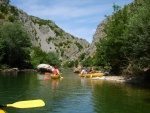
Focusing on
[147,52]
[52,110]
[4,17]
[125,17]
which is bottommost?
[52,110]

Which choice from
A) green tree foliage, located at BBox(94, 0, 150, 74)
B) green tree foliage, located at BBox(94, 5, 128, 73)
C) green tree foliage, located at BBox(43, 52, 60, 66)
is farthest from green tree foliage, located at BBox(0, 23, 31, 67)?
green tree foliage, located at BBox(94, 5, 128, 73)

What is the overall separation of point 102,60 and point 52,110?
2988 cm

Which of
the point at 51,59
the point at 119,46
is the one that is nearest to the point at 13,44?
the point at 51,59

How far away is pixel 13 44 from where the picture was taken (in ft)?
226

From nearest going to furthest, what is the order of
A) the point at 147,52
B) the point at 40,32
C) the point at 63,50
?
the point at 147,52
the point at 40,32
the point at 63,50

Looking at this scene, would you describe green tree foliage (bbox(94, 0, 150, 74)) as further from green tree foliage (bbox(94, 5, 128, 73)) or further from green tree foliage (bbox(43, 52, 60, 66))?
green tree foliage (bbox(43, 52, 60, 66))

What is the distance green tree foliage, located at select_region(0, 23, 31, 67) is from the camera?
68.2 meters

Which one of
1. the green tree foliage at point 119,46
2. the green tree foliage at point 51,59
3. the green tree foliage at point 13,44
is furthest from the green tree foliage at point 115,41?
the green tree foliage at point 51,59

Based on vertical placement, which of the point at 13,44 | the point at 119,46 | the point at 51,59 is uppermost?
the point at 13,44

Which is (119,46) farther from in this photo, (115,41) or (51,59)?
(51,59)

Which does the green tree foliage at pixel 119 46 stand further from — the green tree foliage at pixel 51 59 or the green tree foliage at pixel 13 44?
the green tree foliage at pixel 51 59

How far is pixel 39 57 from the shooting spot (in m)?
94.9

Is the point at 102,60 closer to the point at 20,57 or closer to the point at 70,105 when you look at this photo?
the point at 70,105

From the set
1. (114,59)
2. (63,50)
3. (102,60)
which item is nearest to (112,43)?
(114,59)
